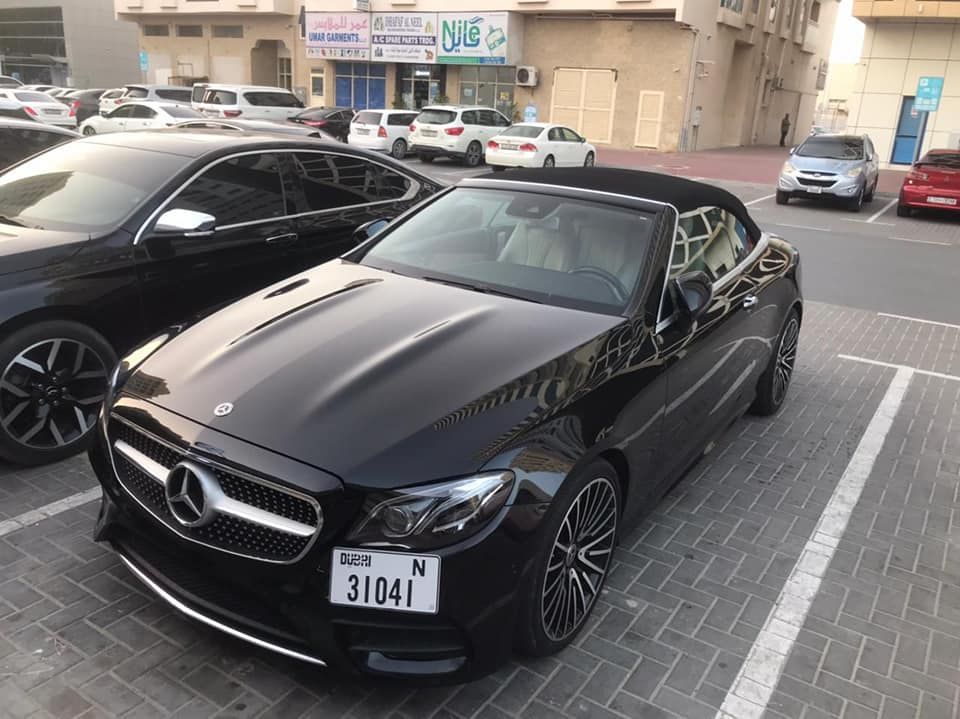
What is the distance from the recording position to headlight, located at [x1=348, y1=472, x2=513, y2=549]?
2395mm

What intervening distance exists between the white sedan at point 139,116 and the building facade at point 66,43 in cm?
4112

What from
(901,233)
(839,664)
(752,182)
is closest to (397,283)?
(839,664)

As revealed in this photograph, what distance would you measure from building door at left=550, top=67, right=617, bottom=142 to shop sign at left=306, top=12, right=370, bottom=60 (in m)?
9.68

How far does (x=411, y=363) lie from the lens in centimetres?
294

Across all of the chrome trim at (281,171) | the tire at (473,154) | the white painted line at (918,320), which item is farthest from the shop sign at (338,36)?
the chrome trim at (281,171)

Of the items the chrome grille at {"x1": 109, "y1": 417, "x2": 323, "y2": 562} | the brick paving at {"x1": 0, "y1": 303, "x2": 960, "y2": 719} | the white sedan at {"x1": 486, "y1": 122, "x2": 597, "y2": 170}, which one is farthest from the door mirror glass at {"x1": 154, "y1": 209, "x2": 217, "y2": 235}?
the white sedan at {"x1": 486, "y1": 122, "x2": 597, "y2": 170}

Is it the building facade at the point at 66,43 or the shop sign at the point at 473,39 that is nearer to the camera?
the shop sign at the point at 473,39

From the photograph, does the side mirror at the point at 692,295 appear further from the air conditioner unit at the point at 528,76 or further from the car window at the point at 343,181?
the air conditioner unit at the point at 528,76

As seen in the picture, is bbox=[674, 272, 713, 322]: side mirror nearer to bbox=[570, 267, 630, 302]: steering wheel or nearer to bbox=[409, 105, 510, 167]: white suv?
bbox=[570, 267, 630, 302]: steering wheel

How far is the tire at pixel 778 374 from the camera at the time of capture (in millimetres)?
5250

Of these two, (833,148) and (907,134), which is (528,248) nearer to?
(833,148)

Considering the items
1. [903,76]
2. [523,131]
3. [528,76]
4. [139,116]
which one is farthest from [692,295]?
[528,76]

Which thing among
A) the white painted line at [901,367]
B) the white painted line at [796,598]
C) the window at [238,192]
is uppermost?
the window at [238,192]

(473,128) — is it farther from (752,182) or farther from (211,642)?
(211,642)
